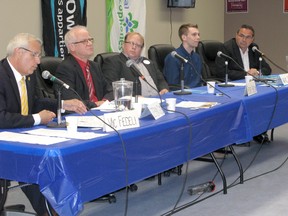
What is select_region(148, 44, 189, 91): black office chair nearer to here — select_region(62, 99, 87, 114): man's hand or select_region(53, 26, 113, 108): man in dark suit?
select_region(53, 26, 113, 108): man in dark suit

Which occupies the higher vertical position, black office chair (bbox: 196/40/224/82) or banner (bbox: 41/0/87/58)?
banner (bbox: 41/0/87/58)

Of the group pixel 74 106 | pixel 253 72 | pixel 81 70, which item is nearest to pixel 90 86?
pixel 81 70

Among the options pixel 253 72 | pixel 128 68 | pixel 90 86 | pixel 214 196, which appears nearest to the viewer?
pixel 214 196

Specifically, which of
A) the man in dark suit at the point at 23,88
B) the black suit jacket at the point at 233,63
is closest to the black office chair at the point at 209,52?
the black suit jacket at the point at 233,63

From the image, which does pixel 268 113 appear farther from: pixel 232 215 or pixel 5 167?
pixel 5 167

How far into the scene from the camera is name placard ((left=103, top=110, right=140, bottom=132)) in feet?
8.65

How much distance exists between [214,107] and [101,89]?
3.25ft

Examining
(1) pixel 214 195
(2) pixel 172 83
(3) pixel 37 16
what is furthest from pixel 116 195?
(3) pixel 37 16

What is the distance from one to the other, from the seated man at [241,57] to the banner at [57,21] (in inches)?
59.1

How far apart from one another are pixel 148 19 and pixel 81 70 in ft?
8.95

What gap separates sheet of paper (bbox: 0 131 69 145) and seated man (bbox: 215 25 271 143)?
3.29m

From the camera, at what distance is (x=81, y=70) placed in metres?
3.86

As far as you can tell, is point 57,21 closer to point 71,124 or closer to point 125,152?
point 71,124

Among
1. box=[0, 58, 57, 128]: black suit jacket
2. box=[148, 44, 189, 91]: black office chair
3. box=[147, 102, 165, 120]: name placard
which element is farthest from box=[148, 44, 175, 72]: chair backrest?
box=[147, 102, 165, 120]: name placard
